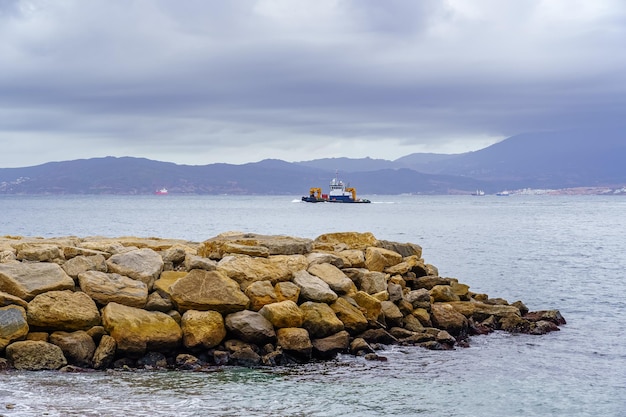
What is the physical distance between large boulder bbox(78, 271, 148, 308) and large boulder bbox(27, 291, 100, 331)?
0.46 metres

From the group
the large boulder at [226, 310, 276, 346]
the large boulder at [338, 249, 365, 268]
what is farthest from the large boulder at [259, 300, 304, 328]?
the large boulder at [338, 249, 365, 268]

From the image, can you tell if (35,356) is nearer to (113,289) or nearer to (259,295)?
(113,289)

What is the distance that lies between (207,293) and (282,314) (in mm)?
1742

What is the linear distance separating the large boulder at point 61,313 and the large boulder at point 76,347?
0.83ft

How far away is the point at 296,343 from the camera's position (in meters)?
17.6

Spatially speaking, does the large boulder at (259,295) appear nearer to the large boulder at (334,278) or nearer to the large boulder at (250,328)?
the large boulder at (250,328)

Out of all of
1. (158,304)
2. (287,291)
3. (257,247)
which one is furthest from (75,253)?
(287,291)

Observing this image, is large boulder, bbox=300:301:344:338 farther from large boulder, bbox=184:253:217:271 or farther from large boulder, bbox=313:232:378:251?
large boulder, bbox=313:232:378:251

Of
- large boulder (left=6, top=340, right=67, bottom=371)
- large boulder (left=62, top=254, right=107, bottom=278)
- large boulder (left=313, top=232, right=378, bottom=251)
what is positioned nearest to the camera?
large boulder (left=6, top=340, right=67, bottom=371)

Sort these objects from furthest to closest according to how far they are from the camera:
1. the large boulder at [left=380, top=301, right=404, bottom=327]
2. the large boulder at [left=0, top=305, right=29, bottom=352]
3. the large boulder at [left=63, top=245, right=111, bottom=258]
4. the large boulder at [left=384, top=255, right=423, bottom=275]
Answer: the large boulder at [left=384, top=255, right=423, bottom=275] < the large boulder at [left=380, top=301, right=404, bottom=327] < the large boulder at [left=63, top=245, right=111, bottom=258] < the large boulder at [left=0, top=305, right=29, bottom=352]

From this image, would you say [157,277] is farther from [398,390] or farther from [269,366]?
[398,390]

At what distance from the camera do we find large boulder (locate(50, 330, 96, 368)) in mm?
16469

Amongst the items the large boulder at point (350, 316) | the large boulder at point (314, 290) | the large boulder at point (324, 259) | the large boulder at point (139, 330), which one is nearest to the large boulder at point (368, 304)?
the large boulder at point (350, 316)

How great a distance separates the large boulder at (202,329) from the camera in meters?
17.1
